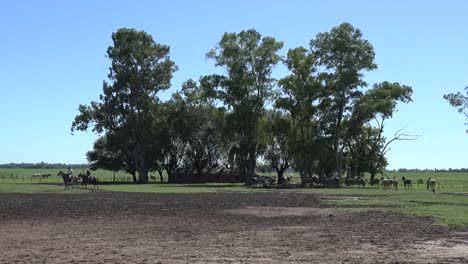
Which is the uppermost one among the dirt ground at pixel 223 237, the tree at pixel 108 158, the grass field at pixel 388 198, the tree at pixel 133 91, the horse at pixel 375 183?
the tree at pixel 133 91

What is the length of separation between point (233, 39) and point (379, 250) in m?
62.5

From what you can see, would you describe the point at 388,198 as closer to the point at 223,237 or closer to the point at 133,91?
the point at 223,237

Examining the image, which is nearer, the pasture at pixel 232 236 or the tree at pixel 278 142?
the pasture at pixel 232 236

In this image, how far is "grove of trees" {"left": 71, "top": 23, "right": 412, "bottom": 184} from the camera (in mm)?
71438

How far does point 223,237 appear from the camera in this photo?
58.3 ft

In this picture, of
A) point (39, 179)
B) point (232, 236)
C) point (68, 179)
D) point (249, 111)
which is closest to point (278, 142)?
point (249, 111)

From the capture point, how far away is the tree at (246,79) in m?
75.0

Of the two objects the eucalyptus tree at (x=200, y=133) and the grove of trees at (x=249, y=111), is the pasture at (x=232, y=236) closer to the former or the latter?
the grove of trees at (x=249, y=111)

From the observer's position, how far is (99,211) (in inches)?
1092

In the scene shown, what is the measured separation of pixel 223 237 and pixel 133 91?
64.9 metres

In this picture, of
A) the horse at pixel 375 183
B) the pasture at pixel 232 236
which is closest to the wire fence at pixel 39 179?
the horse at pixel 375 183

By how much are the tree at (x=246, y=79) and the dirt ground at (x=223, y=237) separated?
48.4 m

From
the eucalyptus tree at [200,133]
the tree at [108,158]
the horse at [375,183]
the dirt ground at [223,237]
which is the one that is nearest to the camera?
the dirt ground at [223,237]

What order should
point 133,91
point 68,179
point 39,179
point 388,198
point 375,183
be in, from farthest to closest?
point 39,179 < point 133,91 < point 375,183 < point 68,179 < point 388,198
